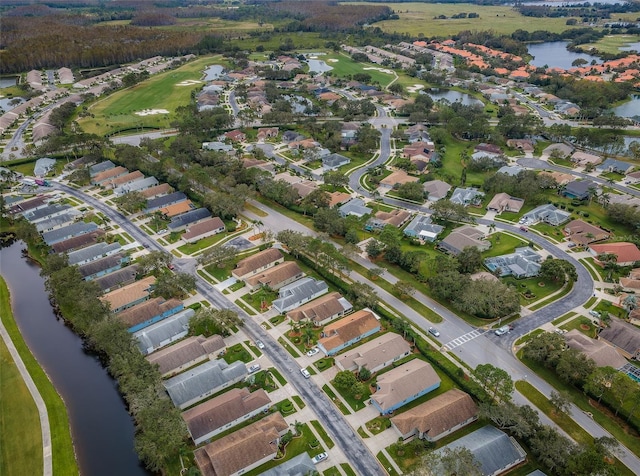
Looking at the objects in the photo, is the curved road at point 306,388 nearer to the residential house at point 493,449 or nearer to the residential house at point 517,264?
the residential house at point 493,449

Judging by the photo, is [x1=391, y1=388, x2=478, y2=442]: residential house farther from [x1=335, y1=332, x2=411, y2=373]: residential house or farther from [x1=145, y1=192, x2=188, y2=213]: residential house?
[x1=145, y1=192, x2=188, y2=213]: residential house

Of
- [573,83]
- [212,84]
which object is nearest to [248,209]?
[212,84]

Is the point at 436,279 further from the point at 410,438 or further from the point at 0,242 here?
the point at 0,242

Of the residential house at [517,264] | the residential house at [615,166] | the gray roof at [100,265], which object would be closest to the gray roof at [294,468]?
the residential house at [517,264]

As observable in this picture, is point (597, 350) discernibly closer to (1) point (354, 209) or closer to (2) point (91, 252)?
(1) point (354, 209)

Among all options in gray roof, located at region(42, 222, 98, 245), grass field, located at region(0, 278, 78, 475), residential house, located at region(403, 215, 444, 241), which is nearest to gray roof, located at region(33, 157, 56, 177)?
gray roof, located at region(42, 222, 98, 245)

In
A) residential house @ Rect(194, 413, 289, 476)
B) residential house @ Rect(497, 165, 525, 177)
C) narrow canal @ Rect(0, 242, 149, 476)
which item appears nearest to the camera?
residential house @ Rect(194, 413, 289, 476)

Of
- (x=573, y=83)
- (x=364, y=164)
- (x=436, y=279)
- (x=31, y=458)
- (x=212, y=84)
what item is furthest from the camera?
(x=212, y=84)
